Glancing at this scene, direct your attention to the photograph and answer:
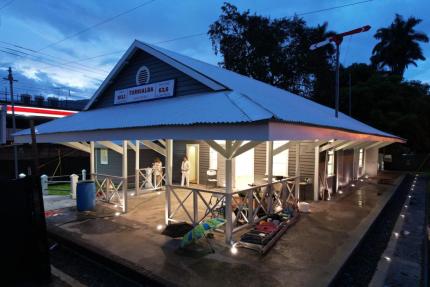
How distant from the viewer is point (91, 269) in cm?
518

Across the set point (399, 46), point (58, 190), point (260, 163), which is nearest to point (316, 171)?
point (260, 163)

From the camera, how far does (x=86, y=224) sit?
736cm

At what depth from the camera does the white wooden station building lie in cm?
493

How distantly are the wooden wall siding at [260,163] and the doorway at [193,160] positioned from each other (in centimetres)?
324

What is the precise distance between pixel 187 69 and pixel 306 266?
5.30 metres

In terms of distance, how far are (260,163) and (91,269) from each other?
785cm

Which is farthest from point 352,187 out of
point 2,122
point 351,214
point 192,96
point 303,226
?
point 2,122

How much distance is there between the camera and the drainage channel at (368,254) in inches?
187

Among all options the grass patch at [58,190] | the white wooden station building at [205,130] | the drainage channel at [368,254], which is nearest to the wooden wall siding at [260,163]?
the white wooden station building at [205,130]

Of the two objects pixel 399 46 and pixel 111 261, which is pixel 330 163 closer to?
pixel 111 261

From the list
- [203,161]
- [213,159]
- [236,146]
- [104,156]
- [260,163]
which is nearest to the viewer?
[236,146]

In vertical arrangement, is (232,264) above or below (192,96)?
below

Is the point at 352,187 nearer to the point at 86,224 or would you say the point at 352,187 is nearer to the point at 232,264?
the point at 232,264

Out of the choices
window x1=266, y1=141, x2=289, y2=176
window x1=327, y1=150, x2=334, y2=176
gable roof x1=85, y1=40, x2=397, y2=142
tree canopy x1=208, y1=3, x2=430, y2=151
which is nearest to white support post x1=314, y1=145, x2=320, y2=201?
window x1=266, y1=141, x2=289, y2=176
